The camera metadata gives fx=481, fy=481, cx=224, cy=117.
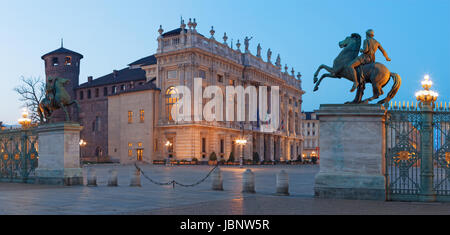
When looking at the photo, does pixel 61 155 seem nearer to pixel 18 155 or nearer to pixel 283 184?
pixel 18 155

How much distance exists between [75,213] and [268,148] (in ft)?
255

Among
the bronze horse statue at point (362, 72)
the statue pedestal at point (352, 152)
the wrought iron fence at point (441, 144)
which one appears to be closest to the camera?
the wrought iron fence at point (441, 144)

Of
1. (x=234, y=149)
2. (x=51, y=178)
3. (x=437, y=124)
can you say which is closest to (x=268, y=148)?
(x=234, y=149)

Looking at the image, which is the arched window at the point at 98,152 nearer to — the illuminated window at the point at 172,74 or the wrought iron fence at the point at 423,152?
the illuminated window at the point at 172,74

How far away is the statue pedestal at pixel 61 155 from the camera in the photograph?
Result: 72.0 ft

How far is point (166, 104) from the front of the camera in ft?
224

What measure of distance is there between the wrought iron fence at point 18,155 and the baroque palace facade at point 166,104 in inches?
Answer: 1558

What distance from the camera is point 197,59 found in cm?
6725

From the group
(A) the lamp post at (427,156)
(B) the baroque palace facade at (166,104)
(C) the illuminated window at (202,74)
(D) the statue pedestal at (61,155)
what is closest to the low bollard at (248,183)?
(A) the lamp post at (427,156)

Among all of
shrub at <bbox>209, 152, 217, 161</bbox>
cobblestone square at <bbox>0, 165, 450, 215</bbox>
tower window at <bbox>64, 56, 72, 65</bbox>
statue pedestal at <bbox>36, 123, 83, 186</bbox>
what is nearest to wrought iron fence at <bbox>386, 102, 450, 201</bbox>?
cobblestone square at <bbox>0, 165, 450, 215</bbox>

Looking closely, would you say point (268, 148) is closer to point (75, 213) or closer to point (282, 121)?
point (282, 121)

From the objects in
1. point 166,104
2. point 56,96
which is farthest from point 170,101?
point 56,96

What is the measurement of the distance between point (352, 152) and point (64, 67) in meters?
78.8

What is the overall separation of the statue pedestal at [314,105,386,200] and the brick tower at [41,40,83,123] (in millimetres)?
75454
